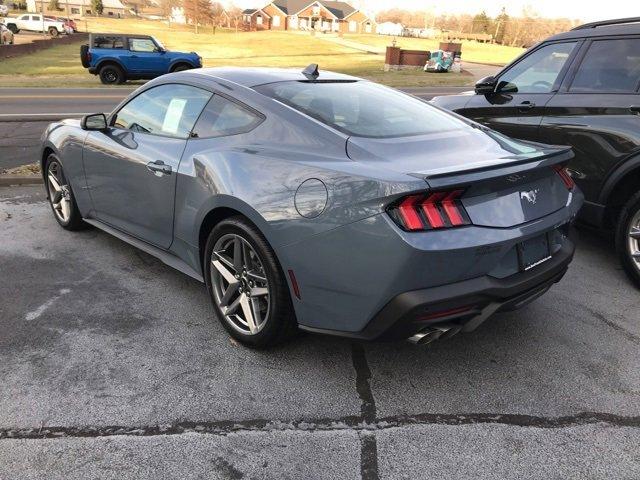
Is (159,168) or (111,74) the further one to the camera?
(111,74)

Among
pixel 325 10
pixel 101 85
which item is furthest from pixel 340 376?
pixel 325 10

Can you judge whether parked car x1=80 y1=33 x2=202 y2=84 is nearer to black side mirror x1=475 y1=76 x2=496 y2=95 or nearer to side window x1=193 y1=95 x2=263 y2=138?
black side mirror x1=475 y1=76 x2=496 y2=95

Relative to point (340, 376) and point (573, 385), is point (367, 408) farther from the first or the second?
point (573, 385)

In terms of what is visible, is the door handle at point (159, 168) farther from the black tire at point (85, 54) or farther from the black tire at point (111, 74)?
the black tire at point (111, 74)

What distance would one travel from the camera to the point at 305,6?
120688 mm

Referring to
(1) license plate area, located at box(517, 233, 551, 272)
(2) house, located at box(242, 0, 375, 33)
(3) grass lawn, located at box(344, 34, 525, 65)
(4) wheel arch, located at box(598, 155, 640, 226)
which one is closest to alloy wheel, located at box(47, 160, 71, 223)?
(1) license plate area, located at box(517, 233, 551, 272)

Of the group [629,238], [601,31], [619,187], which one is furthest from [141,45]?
[629,238]

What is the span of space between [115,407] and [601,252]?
430 centimetres

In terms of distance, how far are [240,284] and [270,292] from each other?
349mm

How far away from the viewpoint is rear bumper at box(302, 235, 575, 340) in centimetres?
247

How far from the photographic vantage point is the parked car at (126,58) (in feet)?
71.9

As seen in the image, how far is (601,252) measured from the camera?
5004 mm

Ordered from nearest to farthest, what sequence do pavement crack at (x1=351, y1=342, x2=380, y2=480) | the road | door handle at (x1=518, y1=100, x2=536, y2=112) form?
pavement crack at (x1=351, y1=342, x2=380, y2=480)
door handle at (x1=518, y1=100, x2=536, y2=112)
the road

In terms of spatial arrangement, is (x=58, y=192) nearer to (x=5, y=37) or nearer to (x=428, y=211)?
(x=428, y=211)
